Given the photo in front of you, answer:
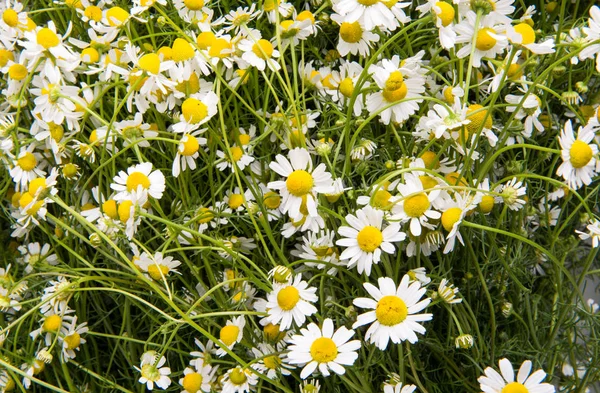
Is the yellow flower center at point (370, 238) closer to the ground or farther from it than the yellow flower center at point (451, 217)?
closer to the ground

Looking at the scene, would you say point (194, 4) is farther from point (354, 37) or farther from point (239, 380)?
point (239, 380)

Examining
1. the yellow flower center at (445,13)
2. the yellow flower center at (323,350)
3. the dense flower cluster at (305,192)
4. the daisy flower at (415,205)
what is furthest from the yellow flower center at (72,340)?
the yellow flower center at (445,13)

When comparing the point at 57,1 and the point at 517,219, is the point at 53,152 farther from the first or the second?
the point at 517,219

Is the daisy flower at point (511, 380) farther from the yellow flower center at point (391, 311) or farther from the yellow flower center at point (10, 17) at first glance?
the yellow flower center at point (10, 17)

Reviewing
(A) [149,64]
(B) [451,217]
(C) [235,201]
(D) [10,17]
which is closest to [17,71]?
(D) [10,17]

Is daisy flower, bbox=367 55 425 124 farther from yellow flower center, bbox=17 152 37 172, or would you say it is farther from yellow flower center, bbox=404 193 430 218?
yellow flower center, bbox=17 152 37 172

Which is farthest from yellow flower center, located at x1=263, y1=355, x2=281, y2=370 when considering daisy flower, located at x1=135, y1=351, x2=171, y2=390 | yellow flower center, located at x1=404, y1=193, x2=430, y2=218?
yellow flower center, located at x1=404, y1=193, x2=430, y2=218
